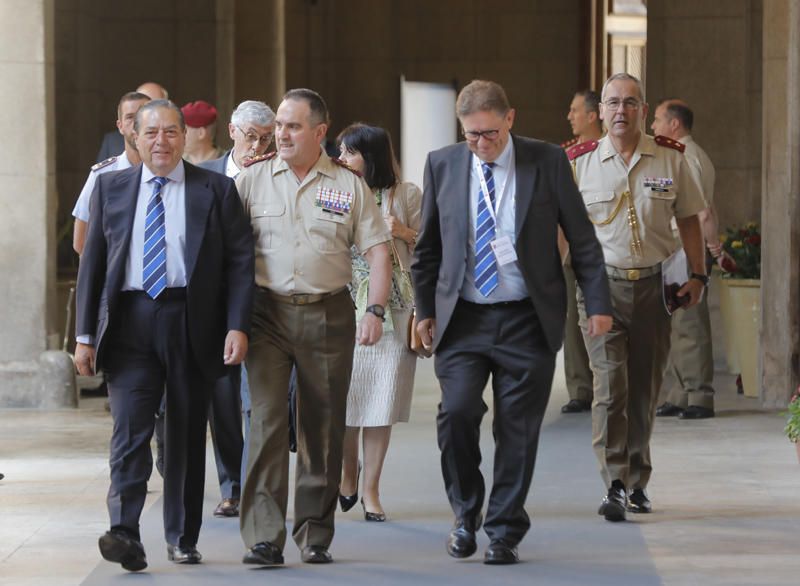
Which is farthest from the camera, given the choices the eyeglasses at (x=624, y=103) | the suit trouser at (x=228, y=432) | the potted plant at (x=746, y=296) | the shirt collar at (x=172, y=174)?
the potted plant at (x=746, y=296)

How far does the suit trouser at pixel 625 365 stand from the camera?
276 inches

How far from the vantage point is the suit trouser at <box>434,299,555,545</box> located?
241 inches

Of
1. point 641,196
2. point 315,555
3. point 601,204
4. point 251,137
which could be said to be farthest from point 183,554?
point 641,196

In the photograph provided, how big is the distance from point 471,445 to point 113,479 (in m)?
1.31

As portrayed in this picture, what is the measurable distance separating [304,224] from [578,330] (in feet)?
14.9

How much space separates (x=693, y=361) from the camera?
10.1 m

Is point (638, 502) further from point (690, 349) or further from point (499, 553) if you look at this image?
point (690, 349)

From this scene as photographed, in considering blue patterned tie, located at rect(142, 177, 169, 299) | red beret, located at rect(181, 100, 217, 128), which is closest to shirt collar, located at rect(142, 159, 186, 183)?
blue patterned tie, located at rect(142, 177, 169, 299)

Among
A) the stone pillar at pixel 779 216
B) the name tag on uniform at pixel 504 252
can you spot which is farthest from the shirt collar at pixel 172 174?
the stone pillar at pixel 779 216

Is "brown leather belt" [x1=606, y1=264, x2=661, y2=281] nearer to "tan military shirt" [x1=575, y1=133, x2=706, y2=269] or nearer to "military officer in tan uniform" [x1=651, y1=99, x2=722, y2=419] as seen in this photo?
"tan military shirt" [x1=575, y1=133, x2=706, y2=269]

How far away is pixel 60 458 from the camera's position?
28.2 ft

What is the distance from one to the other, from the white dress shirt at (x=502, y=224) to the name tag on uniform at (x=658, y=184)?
108 centimetres

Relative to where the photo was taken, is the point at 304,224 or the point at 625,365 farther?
the point at 625,365

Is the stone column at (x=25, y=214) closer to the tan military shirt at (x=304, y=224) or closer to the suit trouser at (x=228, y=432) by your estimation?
the suit trouser at (x=228, y=432)
